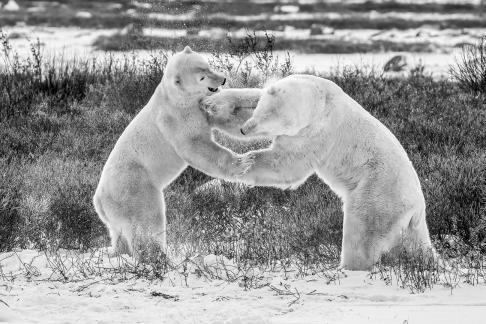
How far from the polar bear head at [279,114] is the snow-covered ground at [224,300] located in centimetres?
90

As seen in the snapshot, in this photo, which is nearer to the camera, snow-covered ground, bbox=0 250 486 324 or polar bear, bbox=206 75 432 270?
snow-covered ground, bbox=0 250 486 324

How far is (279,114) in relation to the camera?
15.3ft

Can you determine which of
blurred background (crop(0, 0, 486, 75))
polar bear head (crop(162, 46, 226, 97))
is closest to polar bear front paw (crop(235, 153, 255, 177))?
polar bear head (crop(162, 46, 226, 97))

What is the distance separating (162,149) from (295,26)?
25.8 m

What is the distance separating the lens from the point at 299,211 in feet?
22.5

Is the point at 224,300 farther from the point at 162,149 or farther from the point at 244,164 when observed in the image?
the point at 162,149

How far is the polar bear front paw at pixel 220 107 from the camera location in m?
5.12

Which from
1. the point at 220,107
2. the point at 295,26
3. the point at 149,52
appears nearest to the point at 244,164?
the point at 220,107

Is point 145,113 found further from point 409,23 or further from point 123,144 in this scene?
point 409,23

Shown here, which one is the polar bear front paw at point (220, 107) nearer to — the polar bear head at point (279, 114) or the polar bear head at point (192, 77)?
the polar bear head at point (192, 77)

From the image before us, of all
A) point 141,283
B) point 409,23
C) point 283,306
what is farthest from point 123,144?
point 409,23

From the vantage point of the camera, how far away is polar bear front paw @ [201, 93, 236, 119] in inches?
201

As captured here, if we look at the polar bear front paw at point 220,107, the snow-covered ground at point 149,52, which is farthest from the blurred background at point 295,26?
the polar bear front paw at point 220,107

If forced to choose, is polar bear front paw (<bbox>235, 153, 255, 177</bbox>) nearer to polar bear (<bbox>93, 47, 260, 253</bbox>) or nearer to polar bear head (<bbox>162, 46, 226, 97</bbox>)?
polar bear (<bbox>93, 47, 260, 253</bbox>)
